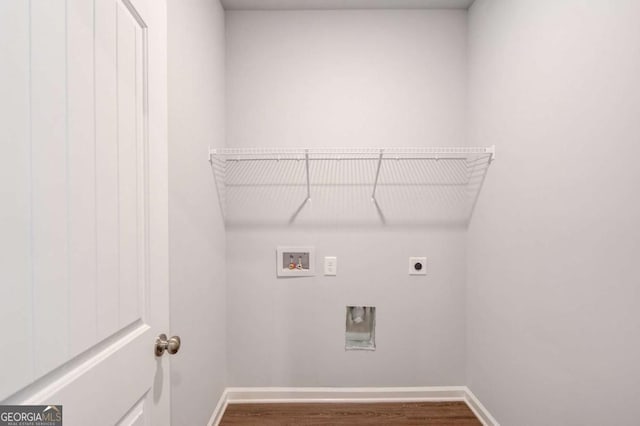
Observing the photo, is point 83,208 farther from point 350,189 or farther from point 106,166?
point 350,189

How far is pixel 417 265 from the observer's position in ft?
6.12

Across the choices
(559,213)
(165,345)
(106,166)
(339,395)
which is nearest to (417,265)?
(559,213)

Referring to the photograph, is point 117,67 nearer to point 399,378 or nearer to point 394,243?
point 394,243

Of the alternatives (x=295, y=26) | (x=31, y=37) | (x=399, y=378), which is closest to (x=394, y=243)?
(x=399, y=378)

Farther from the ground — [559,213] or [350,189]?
[350,189]

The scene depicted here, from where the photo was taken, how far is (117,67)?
0.64 meters

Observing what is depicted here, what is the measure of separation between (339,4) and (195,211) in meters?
1.58

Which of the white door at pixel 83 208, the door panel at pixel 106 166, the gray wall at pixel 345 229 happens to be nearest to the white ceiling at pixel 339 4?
the gray wall at pixel 345 229

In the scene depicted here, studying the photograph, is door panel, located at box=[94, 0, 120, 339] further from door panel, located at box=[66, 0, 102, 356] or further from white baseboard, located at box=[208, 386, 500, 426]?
white baseboard, located at box=[208, 386, 500, 426]

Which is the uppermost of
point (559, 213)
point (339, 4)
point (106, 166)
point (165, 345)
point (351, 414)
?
point (339, 4)

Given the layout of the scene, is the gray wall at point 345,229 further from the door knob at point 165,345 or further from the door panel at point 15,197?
the door panel at point 15,197

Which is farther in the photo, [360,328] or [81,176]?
[360,328]

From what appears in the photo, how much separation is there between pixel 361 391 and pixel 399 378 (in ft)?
0.90

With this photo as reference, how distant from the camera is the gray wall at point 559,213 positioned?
0.93 metres
